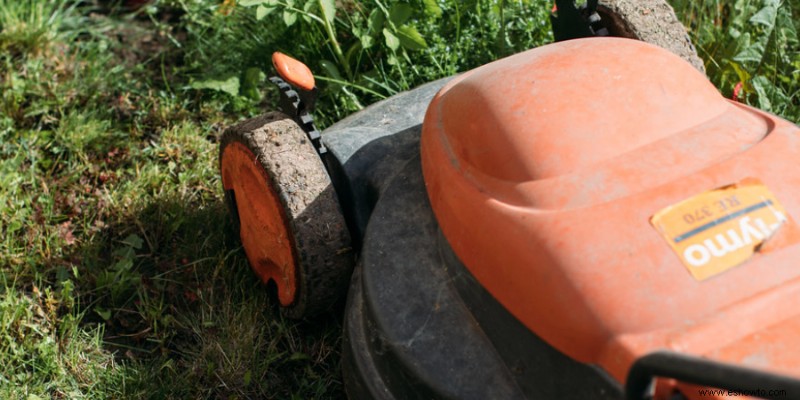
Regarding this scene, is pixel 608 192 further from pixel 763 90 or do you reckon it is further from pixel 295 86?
pixel 763 90

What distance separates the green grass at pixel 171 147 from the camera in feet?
5.96

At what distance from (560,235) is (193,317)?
3.16 feet

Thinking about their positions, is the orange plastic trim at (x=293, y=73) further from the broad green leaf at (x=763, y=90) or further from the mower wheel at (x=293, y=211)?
the broad green leaf at (x=763, y=90)

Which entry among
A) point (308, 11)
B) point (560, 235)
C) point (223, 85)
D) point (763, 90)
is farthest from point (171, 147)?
point (763, 90)

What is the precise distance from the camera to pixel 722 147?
128cm

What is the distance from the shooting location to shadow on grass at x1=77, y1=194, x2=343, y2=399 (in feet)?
5.83

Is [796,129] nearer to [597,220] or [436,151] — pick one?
[597,220]

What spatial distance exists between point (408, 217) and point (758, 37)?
132cm

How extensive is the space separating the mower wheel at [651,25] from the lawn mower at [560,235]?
0.39m

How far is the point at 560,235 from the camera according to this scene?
120 cm

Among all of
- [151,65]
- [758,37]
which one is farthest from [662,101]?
[151,65]

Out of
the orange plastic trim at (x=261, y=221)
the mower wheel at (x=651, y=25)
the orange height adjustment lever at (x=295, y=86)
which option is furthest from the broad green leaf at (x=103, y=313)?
the mower wheel at (x=651, y=25)

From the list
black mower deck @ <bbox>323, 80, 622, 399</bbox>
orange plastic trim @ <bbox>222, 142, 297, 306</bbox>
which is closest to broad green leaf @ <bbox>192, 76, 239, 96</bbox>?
orange plastic trim @ <bbox>222, 142, 297, 306</bbox>

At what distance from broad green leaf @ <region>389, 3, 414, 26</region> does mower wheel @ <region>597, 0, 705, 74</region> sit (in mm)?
466
